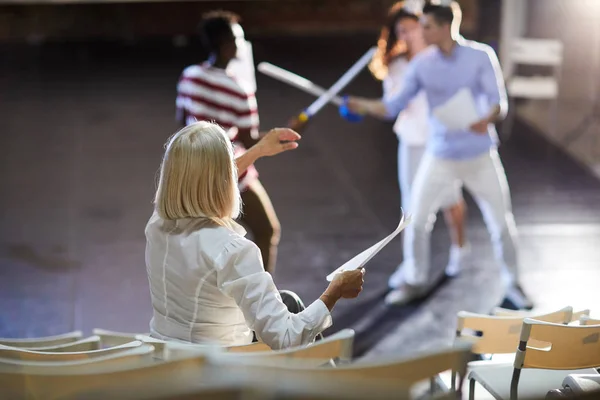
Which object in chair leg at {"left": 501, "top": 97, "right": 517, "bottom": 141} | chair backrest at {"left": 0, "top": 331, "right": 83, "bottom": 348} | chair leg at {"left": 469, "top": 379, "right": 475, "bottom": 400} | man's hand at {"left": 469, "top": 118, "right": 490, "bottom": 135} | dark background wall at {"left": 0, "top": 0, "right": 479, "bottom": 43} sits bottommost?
chair leg at {"left": 469, "top": 379, "right": 475, "bottom": 400}

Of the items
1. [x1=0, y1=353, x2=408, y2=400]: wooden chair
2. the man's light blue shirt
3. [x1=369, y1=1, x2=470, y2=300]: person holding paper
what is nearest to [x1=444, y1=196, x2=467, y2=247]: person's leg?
[x1=369, y1=1, x2=470, y2=300]: person holding paper

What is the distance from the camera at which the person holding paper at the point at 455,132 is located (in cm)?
495

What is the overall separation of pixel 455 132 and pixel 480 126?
0.17 m

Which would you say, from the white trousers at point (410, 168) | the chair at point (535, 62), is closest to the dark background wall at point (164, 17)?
the chair at point (535, 62)

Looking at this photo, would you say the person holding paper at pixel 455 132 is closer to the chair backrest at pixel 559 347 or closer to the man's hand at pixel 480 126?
the man's hand at pixel 480 126

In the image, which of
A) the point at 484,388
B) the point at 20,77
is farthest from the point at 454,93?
the point at 20,77

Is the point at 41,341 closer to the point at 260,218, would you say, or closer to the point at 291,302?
the point at 291,302

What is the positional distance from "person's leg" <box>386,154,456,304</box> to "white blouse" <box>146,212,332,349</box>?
2234mm

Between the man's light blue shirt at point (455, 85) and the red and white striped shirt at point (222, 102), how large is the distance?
0.92m

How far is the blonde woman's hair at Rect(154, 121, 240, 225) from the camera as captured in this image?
2.84 metres

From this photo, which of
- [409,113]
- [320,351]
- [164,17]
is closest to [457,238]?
[409,113]

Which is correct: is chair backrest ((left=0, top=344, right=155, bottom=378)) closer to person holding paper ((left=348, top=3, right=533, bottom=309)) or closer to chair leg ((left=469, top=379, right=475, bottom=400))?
chair leg ((left=469, top=379, right=475, bottom=400))

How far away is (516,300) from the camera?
17.0 ft

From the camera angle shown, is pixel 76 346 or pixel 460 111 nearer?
pixel 76 346
